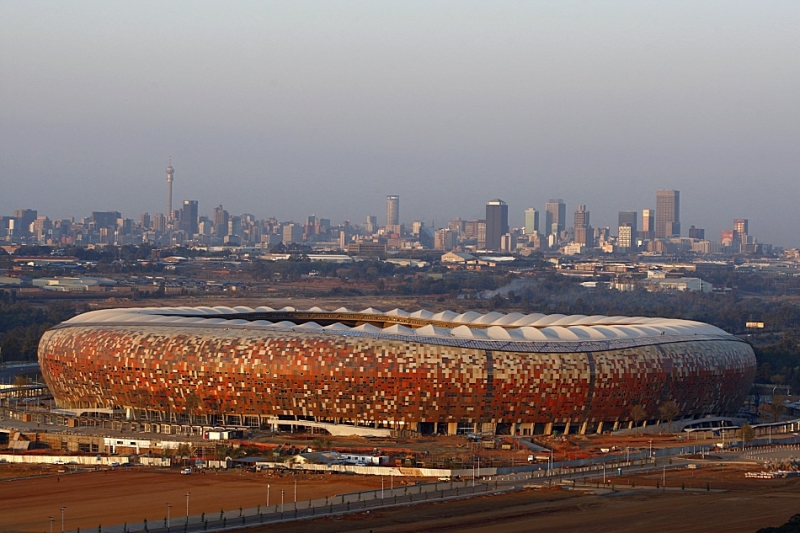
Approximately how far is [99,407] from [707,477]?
1661 inches

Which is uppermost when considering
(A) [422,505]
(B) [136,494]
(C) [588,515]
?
(C) [588,515]

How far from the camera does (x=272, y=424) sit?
94688 mm

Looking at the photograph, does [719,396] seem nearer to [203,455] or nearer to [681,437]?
[681,437]

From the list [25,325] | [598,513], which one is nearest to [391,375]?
[598,513]

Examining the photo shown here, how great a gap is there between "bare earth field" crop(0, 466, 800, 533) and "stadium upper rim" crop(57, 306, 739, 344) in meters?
20.8

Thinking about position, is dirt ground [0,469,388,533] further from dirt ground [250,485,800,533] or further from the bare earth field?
dirt ground [250,485,800,533]

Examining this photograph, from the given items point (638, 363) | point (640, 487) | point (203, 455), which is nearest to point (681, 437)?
point (638, 363)

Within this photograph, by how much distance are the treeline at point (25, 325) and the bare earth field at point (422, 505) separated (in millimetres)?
72182

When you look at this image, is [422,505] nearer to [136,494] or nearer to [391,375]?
[136,494]

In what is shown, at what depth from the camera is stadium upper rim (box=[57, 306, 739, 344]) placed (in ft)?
318

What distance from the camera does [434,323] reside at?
368ft

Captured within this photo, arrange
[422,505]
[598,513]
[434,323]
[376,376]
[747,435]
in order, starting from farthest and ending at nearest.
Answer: [434,323], [376,376], [747,435], [422,505], [598,513]

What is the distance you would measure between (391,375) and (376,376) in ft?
3.03

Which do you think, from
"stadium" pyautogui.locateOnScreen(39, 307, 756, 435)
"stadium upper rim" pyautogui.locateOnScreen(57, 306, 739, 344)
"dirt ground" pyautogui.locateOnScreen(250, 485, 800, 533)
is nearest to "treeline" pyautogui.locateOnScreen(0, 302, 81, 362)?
"stadium upper rim" pyautogui.locateOnScreen(57, 306, 739, 344)
